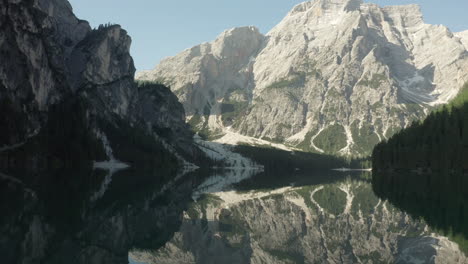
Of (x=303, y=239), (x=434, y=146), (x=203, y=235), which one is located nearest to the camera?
(x=303, y=239)

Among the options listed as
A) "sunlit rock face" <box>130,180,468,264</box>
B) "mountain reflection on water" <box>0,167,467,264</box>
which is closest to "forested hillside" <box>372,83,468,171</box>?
"sunlit rock face" <box>130,180,468,264</box>

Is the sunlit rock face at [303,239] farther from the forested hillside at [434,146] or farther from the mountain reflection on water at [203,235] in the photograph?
the forested hillside at [434,146]

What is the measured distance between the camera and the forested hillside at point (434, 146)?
118500 millimetres

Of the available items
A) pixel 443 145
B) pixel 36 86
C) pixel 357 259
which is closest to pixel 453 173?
pixel 443 145

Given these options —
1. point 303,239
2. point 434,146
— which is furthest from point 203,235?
point 434,146

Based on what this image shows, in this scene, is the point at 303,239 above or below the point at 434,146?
below

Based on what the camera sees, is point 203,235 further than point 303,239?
Yes

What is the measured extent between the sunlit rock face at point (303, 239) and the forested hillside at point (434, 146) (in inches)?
3617

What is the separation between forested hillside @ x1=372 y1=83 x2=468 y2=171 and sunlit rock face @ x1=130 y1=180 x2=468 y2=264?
91861 mm

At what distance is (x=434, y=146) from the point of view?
127 metres

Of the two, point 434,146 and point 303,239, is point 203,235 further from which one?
point 434,146

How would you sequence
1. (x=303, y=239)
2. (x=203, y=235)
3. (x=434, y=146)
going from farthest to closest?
(x=434, y=146) → (x=203, y=235) → (x=303, y=239)

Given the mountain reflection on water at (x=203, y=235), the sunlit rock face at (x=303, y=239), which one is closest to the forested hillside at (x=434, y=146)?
the sunlit rock face at (x=303, y=239)

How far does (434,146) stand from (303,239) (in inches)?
4551
